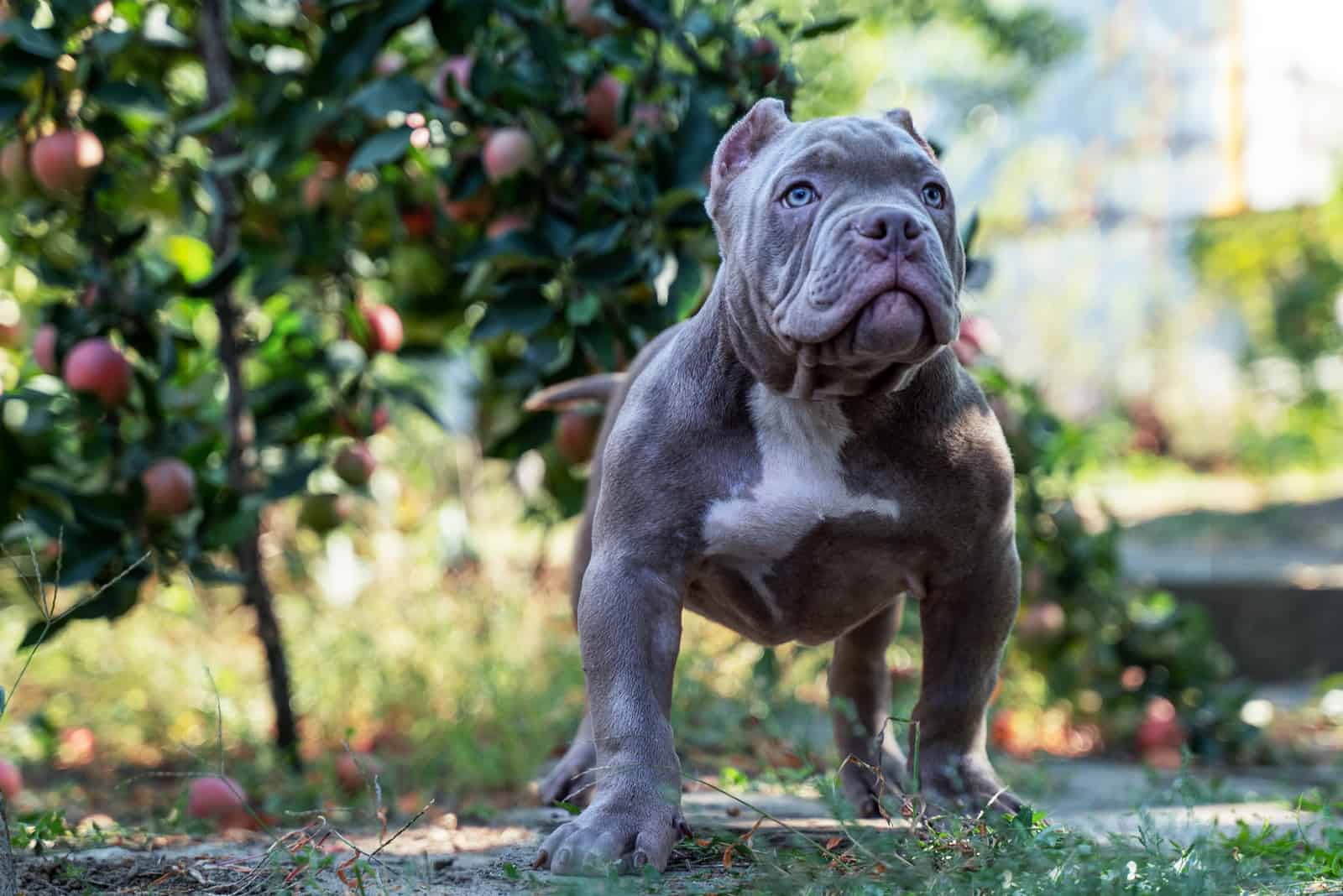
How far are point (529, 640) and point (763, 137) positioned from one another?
3.33 m

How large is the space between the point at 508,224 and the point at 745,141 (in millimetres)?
1255

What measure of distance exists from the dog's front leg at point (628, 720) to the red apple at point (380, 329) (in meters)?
1.78

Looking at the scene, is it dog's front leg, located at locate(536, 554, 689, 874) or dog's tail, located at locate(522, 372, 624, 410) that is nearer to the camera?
dog's front leg, located at locate(536, 554, 689, 874)

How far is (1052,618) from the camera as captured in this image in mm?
4762

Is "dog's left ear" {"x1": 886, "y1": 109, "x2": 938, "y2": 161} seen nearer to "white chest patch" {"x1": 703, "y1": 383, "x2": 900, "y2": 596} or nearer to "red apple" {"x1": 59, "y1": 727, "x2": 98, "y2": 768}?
"white chest patch" {"x1": 703, "y1": 383, "x2": 900, "y2": 596}

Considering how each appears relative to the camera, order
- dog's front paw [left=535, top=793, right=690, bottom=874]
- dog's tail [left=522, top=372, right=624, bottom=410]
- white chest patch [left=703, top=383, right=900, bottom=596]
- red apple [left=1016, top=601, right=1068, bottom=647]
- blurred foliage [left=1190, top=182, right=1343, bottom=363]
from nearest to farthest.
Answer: dog's front paw [left=535, top=793, right=690, bottom=874]
white chest patch [left=703, top=383, right=900, bottom=596]
dog's tail [left=522, top=372, right=624, bottom=410]
red apple [left=1016, top=601, right=1068, bottom=647]
blurred foliage [left=1190, top=182, right=1343, bottom=363]

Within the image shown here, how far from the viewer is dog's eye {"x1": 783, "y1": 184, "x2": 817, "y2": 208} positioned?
80.4 inches

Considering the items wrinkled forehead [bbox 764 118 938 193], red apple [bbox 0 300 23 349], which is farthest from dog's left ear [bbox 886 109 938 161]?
red apple [bbox 0 300 23 349]

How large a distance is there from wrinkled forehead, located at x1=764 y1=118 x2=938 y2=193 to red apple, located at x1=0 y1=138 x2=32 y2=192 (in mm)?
2188

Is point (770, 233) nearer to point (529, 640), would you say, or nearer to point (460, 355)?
point (460, 355)

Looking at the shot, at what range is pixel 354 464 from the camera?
3.73 meters

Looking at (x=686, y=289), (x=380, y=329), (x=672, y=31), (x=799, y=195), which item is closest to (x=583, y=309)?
(x=686, y=289)

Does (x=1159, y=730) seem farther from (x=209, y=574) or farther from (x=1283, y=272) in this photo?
(x=1283, y=272)

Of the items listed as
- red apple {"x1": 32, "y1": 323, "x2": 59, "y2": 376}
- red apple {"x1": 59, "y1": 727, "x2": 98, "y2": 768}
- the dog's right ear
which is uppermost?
the dog's right ear
